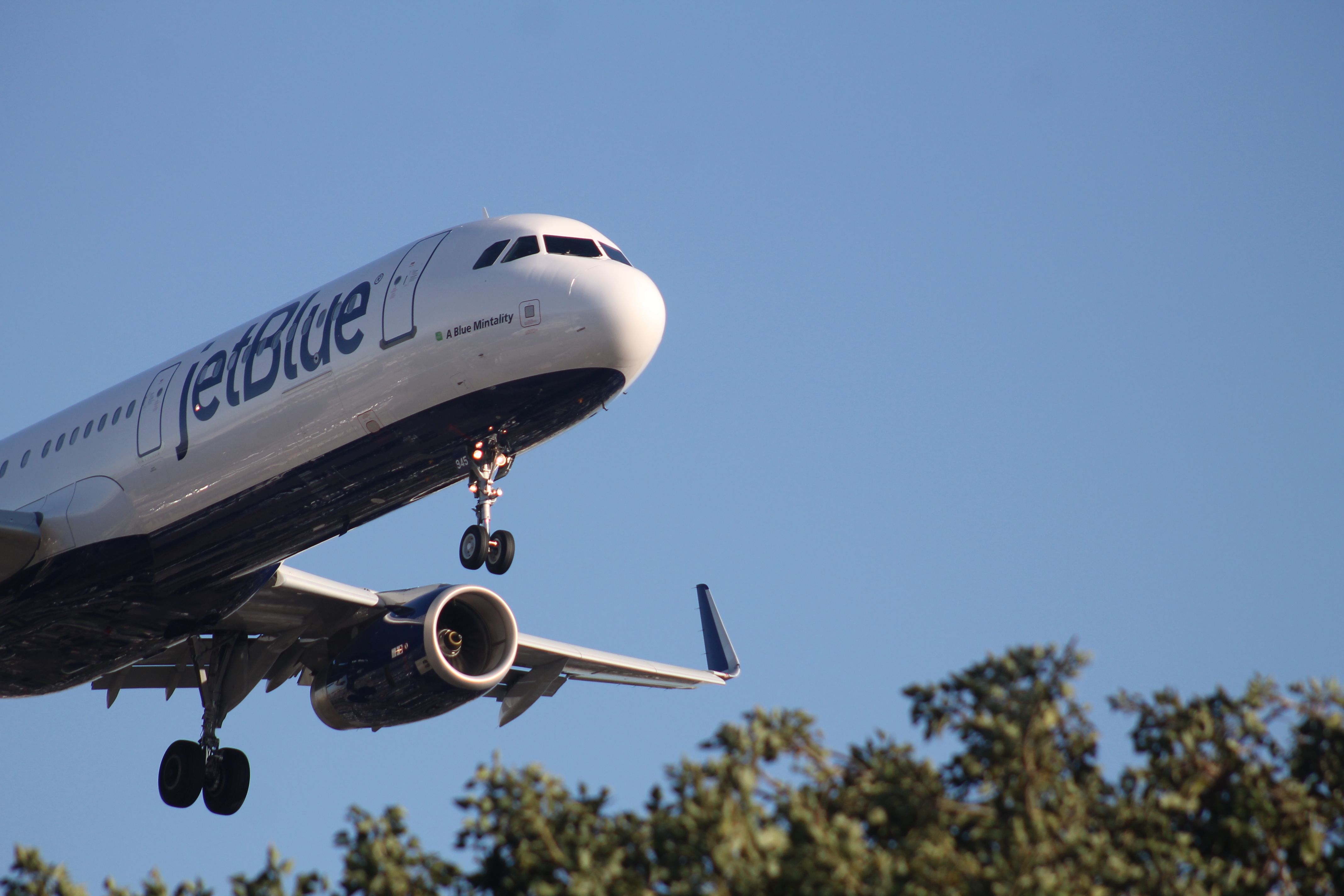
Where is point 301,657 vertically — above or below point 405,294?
below

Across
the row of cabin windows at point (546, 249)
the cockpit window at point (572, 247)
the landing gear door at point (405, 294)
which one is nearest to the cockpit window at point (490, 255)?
the row of cabin windows at point (546, 249)

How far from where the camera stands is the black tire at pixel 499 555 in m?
23.1

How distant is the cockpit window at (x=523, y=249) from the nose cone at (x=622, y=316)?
1.01 m

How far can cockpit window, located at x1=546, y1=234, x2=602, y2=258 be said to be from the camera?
901 inches

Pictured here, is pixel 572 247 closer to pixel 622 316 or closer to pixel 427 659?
pixel 622 316

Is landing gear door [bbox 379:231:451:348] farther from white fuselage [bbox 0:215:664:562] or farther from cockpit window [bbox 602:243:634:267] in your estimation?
cockpit window [bbox 602:243:634:267]

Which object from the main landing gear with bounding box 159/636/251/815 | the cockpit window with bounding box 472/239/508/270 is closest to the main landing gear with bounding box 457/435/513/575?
the cockpit window with bounding box 472/239/508/270

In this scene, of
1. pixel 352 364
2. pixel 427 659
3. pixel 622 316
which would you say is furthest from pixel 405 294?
pixel 427 659

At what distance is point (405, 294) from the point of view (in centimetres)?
2312

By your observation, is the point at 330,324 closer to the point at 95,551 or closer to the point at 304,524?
the point at 304,524

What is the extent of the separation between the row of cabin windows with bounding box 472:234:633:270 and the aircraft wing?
7153 mm

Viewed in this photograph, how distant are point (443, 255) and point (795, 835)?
13.6 metres

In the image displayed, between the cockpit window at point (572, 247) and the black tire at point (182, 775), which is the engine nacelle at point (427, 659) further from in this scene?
the cockpit window at point (572, 247)

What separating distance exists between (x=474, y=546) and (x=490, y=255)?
4.06 meters
